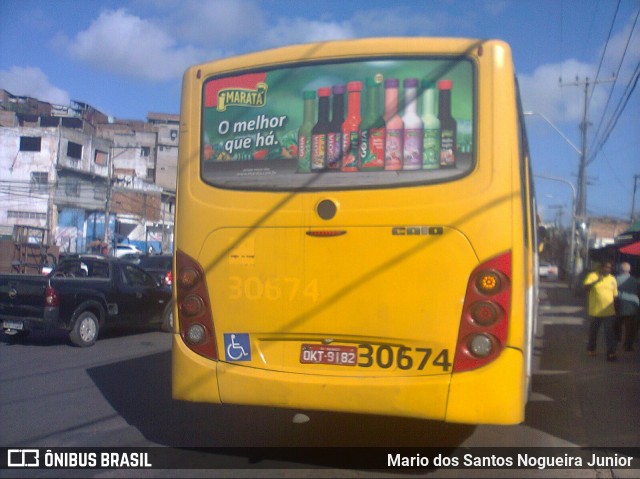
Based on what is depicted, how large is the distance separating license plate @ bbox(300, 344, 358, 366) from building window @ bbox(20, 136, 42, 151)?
2017 inches

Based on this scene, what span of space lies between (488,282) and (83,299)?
9.13 meters

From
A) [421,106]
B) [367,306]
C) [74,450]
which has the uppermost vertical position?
[421,106]

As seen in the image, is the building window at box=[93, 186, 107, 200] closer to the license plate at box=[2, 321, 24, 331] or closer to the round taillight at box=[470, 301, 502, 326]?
the license plate at box=[2, 321, 24, 331]

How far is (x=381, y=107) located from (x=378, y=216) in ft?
2.62

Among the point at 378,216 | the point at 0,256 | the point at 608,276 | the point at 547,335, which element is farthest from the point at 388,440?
the point at 0,256

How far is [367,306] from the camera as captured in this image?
482 cm

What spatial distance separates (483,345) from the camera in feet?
15.1

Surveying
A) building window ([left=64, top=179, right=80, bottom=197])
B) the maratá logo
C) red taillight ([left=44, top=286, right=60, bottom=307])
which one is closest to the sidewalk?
the maratá logo

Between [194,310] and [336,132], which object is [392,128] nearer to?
[336,132]

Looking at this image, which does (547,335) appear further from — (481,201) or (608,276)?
(481,201)

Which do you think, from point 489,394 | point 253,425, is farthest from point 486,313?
point 253,425

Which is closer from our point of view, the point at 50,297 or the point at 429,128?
the point at 429,128

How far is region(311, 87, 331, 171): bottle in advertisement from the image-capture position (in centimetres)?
506

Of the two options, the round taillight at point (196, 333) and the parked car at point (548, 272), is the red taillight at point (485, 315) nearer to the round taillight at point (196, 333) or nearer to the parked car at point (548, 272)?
the round taillight at point (196, 333)
